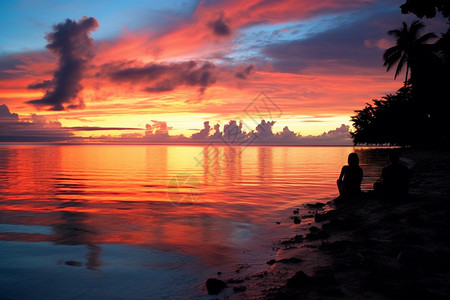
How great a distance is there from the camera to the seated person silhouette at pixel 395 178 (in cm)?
1005

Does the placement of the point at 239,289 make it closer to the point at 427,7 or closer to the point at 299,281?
the point at 299,281

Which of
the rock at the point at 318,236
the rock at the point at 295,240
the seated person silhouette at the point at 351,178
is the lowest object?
the rock at the point at 295,240

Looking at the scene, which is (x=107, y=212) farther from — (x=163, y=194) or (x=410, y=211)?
(x=410, y=211)

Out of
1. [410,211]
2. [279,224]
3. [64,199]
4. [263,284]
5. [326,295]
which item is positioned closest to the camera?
[326,295]

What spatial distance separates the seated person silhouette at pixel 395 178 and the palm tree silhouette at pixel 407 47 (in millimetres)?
53021

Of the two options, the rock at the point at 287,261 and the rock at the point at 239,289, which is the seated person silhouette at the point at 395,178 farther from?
the rock at the point at 239,289

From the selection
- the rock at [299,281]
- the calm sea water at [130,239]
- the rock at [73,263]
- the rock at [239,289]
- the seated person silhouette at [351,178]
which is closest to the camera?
the rock at [299,281]

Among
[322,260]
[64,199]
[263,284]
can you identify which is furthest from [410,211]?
[64,199]

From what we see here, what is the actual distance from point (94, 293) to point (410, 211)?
8259mm

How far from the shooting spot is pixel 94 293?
5926 mm

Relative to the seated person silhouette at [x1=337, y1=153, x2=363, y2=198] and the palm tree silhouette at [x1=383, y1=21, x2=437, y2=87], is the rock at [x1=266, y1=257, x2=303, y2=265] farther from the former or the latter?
the palm tree silhouette at [x1=383, y1=21, x2=437, y2=87]

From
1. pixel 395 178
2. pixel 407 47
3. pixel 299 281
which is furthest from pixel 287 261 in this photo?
pixel 407 47

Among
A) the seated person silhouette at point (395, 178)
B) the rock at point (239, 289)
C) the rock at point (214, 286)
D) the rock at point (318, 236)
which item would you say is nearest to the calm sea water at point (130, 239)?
the rock at point (214, 286)

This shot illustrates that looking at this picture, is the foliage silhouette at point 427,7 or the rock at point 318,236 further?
the foliage silhouette at point 427,7
